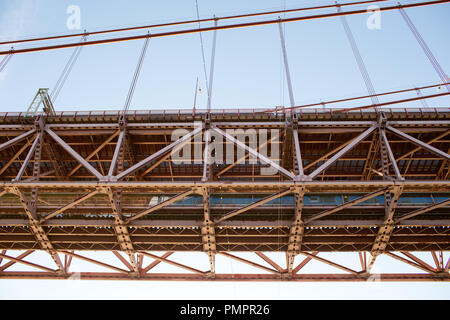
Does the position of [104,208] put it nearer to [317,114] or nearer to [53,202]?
[53,202]

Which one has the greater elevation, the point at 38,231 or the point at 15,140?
the point at 15,140

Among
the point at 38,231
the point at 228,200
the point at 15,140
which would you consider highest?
the point at 15,140

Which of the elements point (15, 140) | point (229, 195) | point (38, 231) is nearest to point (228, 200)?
point (229, 195)

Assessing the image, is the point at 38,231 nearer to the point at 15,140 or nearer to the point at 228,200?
the point at 15,140

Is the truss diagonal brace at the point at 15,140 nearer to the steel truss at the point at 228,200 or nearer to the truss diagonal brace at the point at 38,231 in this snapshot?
the steel truss at the point at 228,200

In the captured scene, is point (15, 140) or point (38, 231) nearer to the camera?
point (15, 140)

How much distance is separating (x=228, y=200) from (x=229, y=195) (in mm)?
276

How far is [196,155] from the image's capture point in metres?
15.6

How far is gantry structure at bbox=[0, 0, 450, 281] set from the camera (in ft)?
43.6

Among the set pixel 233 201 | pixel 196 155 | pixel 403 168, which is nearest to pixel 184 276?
pixel 233 201

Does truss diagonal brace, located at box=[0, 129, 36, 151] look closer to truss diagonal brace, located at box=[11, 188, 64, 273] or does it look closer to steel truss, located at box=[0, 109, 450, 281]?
steel truss, located at box=[0, 109, 450, 281]

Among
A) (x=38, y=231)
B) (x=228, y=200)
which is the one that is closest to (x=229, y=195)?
(x=228, y=200)

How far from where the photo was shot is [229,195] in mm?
14148

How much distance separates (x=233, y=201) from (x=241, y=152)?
272cm
